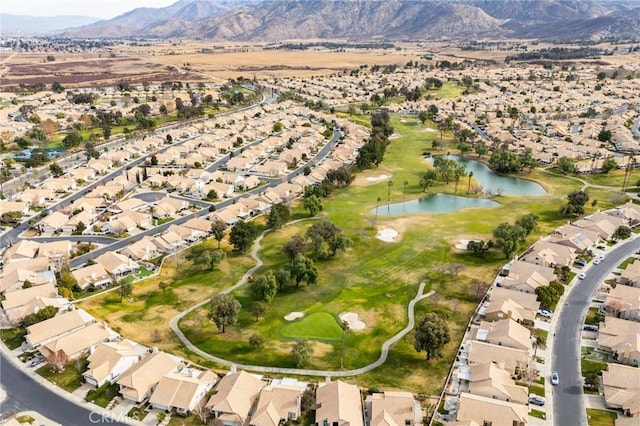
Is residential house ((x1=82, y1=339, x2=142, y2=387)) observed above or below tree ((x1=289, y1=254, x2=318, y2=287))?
below

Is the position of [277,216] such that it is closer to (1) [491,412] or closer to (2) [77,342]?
(2) [77,342]

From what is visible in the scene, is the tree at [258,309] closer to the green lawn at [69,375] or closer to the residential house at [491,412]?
the green lawn at [69,375]

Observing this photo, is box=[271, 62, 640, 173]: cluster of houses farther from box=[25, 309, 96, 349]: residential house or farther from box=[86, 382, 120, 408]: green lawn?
box=[86, 382, 120, 408]: green lawn

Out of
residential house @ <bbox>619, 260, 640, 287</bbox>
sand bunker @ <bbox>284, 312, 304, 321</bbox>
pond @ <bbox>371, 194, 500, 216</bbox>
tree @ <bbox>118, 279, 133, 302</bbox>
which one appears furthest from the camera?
pond @ <bbox>371, 194, 500, 216</bbox>

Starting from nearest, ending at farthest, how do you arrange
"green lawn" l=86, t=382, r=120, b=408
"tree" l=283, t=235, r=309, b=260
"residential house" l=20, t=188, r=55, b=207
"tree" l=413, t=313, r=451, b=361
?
"green lawn" l=86, t=382, r=120, b=408
"tree" l=413, t=313, r=451, b=361
"tree" l=283, t=235, r=309, b=260
"residential house" l=20, t=188, r=55, b=207

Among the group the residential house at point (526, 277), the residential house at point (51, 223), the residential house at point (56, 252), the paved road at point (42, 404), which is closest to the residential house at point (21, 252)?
the residential house at point (56, 252)

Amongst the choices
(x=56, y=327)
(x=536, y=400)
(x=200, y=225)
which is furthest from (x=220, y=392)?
(x=200, y=225)

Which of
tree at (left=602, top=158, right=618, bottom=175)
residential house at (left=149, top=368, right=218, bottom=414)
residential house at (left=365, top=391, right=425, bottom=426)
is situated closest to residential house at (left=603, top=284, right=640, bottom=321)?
residential house at (left=365, top=391, right=425, bottom=426)

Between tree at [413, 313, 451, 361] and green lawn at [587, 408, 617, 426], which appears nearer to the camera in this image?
green lawn at [587, 408, 617, 426]
